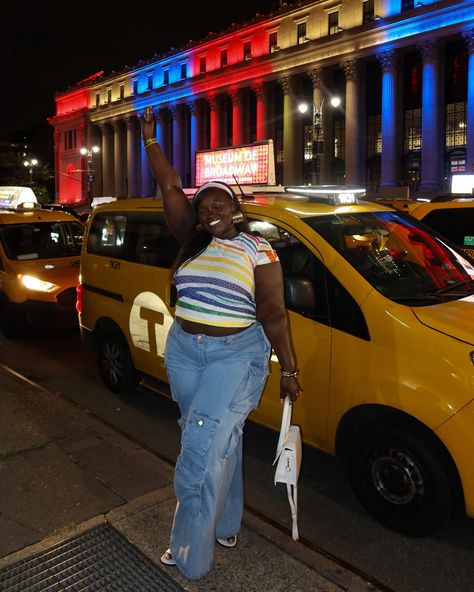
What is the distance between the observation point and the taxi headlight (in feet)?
28.4

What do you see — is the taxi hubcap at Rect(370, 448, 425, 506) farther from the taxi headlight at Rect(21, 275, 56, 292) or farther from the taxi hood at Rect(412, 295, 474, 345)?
the taxi headlight at Rect(21, 275, 56, 292)

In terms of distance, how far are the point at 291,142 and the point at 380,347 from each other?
169 ft

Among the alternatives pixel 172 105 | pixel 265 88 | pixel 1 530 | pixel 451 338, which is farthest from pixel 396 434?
pixel 172 105

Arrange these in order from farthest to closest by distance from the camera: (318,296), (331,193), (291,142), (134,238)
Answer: (291,142) < (134,238) < (331,193) < (318,296)

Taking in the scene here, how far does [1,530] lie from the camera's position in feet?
11.0

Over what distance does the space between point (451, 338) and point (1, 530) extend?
2.87 m

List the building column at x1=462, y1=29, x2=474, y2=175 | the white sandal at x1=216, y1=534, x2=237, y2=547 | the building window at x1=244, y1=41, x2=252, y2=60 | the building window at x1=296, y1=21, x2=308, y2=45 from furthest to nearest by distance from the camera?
the building window at x1=244, y1=41, x2=252, y2=60, the building window at x1=296, y1=21, x2=308, y2=45, the building column at x1=462, y1=29, x2=474, y2=175, the white sandal at x1=216, y1=534, x2=237, y2=547

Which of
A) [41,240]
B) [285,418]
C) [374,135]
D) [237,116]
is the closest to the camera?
[285,418]

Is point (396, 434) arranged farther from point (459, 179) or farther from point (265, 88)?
point (265, 88)

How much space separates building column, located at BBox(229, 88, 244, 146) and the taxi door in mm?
55251

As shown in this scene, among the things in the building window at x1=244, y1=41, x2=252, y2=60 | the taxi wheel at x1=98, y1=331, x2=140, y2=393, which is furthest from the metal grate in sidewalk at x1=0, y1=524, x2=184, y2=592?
the building window at x1=244, y1=41, x2=252, y2=60

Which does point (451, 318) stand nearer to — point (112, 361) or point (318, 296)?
point (318, 296)

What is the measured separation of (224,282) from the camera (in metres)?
2.76

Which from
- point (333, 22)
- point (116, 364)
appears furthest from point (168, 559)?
point (333, 22)
